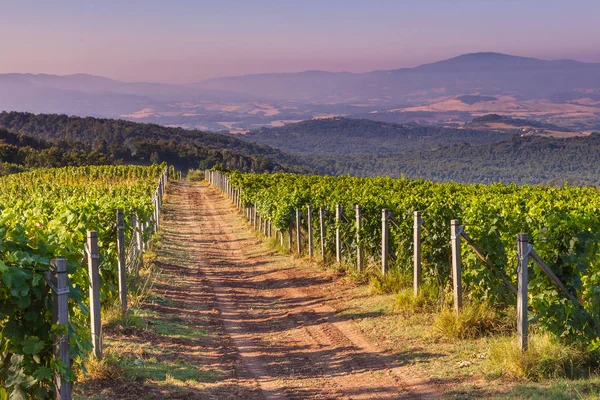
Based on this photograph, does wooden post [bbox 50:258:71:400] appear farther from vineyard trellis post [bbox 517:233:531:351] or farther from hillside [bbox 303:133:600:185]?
hillside [bbox 303:133:600:185]

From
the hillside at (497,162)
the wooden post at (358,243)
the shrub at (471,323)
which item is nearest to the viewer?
the shrub at (471,323)

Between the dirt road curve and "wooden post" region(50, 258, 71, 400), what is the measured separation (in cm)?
238

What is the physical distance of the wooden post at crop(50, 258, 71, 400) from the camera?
526 cm

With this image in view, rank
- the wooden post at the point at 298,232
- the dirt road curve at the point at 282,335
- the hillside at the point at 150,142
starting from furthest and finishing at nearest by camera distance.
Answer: the hillside at the point at 150,142, the wooden post at the point at 298,232, the dirt road curve at the point at 282,335

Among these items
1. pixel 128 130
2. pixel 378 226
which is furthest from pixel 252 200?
pixel 128 130

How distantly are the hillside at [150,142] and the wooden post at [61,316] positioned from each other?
9543cm

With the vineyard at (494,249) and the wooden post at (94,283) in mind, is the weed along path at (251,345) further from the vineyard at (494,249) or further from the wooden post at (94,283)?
the vineyard at (494,249)

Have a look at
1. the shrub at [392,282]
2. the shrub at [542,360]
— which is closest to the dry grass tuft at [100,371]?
the shrub at [542,360]

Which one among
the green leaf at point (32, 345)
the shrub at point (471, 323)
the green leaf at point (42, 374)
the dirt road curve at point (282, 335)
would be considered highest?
the green leaf at point (32, 345)

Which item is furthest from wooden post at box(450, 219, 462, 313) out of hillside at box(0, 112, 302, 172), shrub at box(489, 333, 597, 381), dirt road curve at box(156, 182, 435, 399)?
hillside at box(0, 112, 302, 172)

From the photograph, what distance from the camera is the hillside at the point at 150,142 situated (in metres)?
110

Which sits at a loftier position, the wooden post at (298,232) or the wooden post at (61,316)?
the wooden post at (61,316)

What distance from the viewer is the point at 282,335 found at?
1024 cm

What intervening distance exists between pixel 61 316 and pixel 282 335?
538 cm
